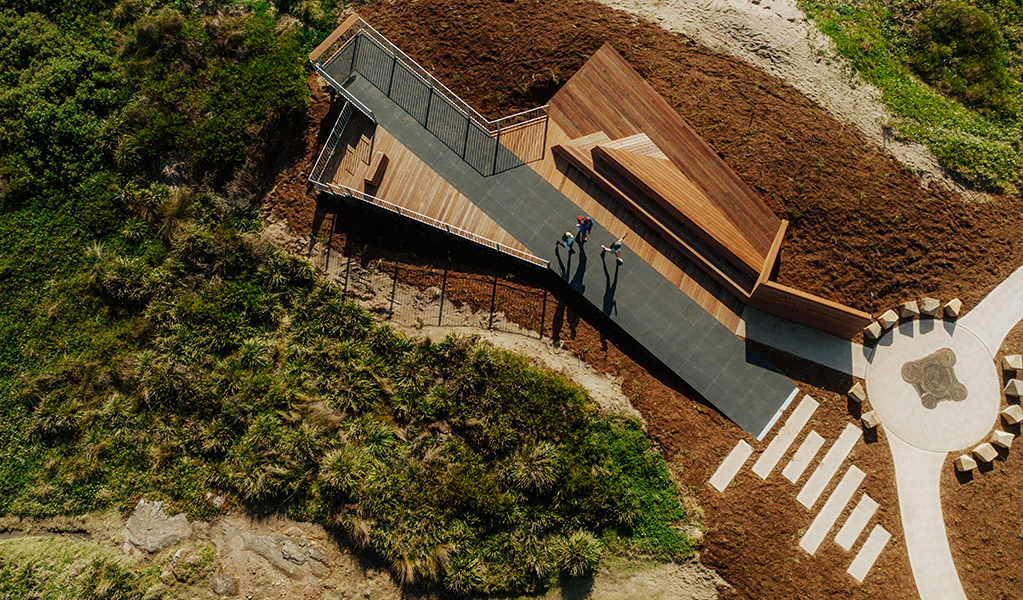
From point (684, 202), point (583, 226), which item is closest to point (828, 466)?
point (684, 202)

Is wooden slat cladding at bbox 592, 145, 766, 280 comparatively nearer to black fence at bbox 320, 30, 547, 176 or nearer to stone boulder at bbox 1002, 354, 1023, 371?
black fence at bbox 320, 30, 547, 176

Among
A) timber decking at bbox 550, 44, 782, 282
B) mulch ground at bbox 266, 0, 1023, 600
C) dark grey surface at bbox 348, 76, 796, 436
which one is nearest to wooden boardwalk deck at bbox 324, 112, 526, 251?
dark grey surface at bbox 348, 76, 796, 436

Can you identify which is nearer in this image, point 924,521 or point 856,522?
point 856,522

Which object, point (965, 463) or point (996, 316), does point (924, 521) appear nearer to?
point (965, 463)

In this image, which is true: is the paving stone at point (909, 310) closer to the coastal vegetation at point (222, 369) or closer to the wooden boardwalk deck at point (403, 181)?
the coastal vegetation at point (222, 369)

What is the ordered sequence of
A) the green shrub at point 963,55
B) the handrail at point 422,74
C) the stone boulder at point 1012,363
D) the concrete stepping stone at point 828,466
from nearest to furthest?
the concrete stepping stone at point 828,466, the stone boulder at point 1012,363, the handrail at point 422,74, the green shrub at point 963,55

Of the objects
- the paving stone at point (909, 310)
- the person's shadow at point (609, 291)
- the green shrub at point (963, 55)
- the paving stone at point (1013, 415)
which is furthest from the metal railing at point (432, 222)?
the green shrub at point (963, 55)
